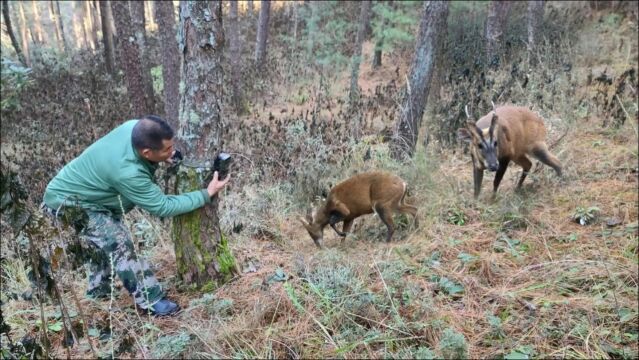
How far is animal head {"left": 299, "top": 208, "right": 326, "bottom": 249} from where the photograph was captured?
6363 mm

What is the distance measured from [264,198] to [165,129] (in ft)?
10.3

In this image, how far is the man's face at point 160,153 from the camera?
4.16 m

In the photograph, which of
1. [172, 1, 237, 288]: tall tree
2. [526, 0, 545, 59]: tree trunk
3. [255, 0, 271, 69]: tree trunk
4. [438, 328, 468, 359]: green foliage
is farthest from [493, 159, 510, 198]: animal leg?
[255, 0, 271, 69]: tree trunk

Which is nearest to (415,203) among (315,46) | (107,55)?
(315,46)

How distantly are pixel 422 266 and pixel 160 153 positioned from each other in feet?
9.38

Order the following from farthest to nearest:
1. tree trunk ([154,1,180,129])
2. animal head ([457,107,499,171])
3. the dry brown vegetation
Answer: tree trunk ([154,1,180,129]) → animal head ([457,107,499,171]) → the dry brown vegetation

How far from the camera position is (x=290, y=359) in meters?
3.79

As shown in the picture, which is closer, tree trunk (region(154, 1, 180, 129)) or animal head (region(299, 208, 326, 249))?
animal head (region(299, 208, 326, 249))

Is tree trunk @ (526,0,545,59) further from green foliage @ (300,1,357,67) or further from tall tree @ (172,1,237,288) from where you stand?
tall tree @ (172,1,237,288)

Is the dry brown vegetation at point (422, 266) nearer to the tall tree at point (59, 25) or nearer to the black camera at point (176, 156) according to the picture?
the black camera at point (176, 156)

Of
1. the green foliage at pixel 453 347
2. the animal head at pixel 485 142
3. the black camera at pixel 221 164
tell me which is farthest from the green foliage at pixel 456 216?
the black camera at pixel 221 164

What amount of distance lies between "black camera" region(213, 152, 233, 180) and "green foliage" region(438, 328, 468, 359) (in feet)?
7.69

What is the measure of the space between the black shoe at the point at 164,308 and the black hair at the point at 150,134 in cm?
142

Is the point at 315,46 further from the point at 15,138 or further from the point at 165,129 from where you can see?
the point at 165,129
